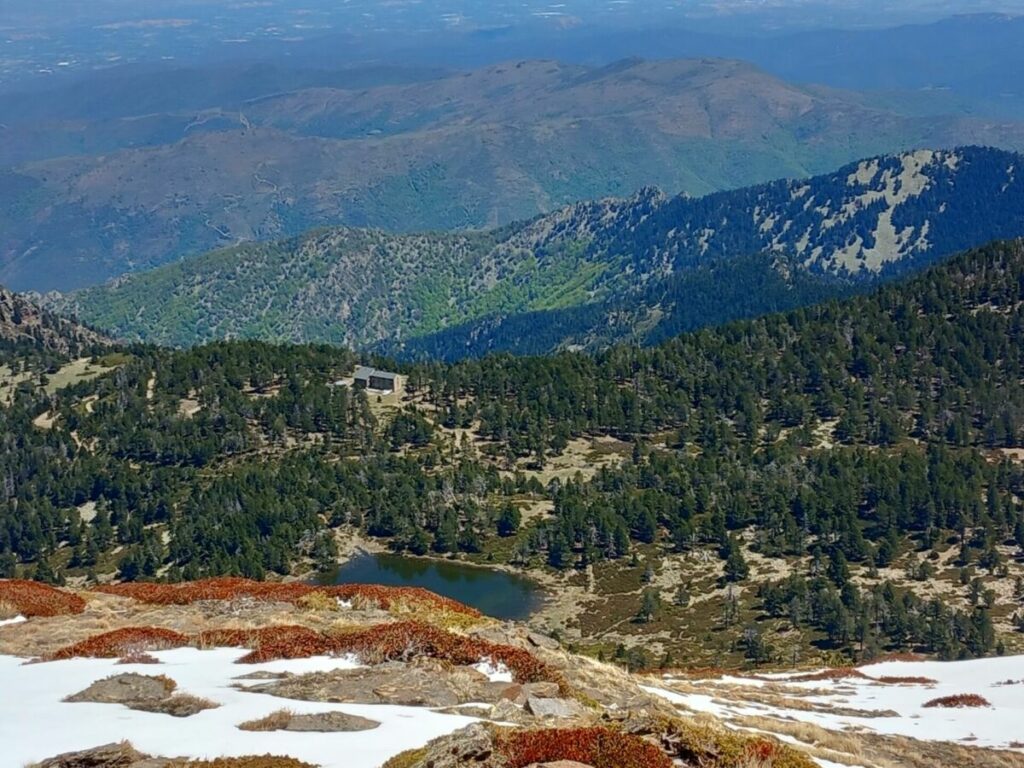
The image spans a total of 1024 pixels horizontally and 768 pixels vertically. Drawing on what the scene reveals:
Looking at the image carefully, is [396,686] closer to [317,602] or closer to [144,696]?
[144,696]

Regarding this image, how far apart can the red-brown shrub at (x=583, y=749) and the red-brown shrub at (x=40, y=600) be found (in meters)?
26.6

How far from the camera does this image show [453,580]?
513 feet

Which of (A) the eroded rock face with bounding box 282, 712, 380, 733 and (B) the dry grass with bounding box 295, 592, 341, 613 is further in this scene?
(B) the dry grass with bounding box 295, 592, 341, 613

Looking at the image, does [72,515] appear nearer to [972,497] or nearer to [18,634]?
[972,497]

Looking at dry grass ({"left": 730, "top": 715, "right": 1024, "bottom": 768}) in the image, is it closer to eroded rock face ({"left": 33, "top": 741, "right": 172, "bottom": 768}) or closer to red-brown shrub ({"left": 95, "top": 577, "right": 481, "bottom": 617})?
red-brown shrub ({"left": 95, "top": 577, "right": 481, "bottom": 617})

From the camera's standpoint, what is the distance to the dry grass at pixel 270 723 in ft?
92.9

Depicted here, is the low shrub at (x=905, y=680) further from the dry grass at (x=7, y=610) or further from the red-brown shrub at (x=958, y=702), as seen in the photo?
the dry grass at (x=7, y=610)

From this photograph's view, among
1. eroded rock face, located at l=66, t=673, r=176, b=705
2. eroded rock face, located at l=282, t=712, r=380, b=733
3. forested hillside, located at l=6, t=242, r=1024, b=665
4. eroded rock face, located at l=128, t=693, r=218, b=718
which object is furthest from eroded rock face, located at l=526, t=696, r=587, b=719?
forested hillside, located at l=6, t=242, r=1024, b=665

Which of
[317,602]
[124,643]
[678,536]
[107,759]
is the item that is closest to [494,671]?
[124,643]

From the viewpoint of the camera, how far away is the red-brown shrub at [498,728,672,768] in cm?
2414

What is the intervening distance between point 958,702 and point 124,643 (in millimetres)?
35425

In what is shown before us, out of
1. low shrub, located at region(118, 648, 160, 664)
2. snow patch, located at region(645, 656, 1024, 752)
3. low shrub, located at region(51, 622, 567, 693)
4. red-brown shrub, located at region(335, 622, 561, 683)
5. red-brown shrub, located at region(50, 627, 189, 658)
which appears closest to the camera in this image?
red-brown shrub, located at region(335, 622, 561, 683)

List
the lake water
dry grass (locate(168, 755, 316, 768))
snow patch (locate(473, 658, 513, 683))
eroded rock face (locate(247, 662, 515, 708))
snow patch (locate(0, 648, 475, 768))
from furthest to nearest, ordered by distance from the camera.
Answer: the lake water < snow patch (locate(473, 658, 513, 683)) < eroded rock face (locate(247, 662, 515, 708)) < snow patch (locate(0, 648, 475, 768)) < dry grass (locate(168, 755, 316, 768))

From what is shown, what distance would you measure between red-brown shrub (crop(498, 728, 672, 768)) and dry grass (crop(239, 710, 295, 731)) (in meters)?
6.59
